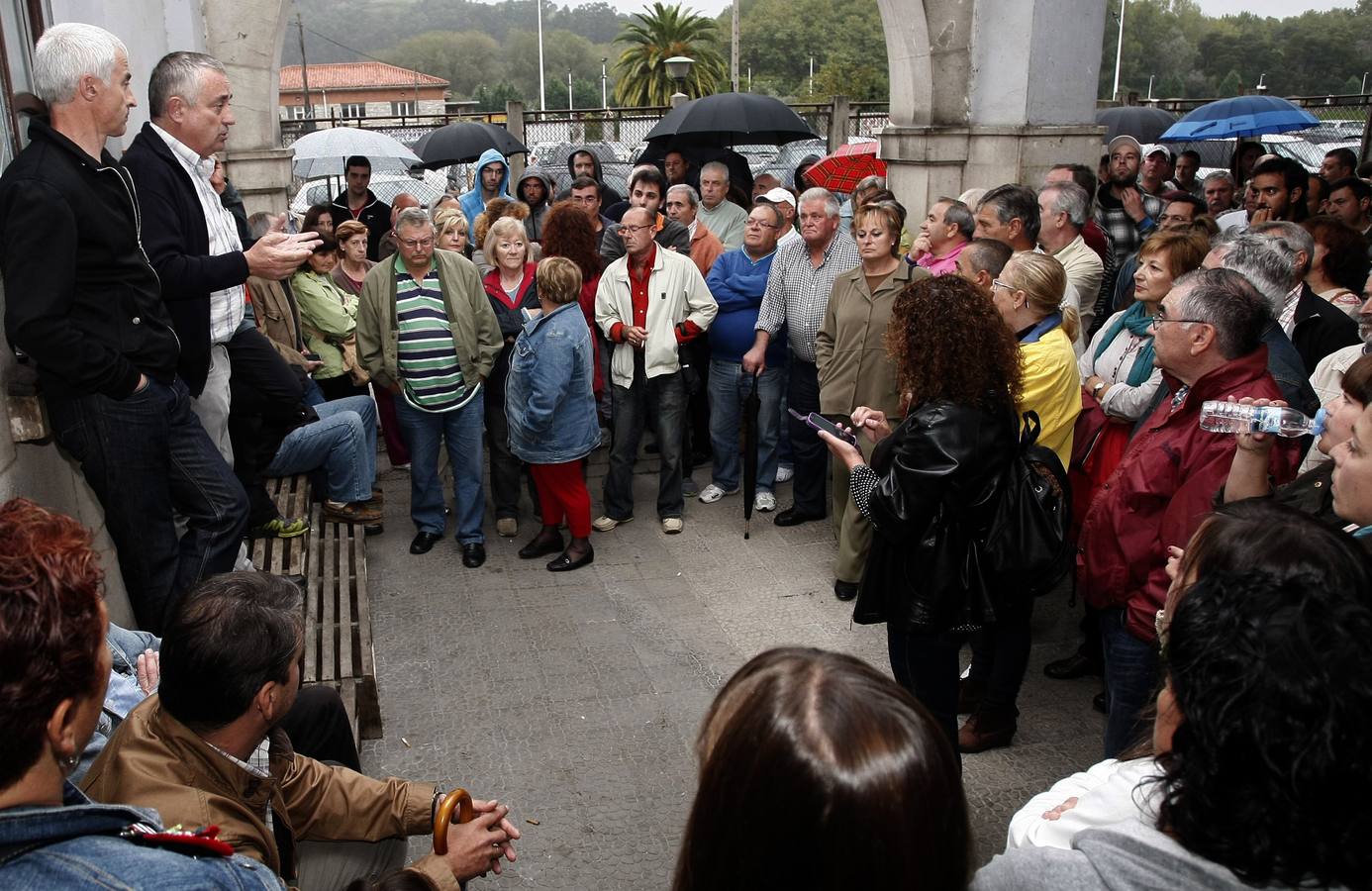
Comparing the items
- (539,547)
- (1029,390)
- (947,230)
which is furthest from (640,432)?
(1029,390)

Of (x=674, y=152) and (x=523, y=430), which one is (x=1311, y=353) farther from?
(x=674, y=152)

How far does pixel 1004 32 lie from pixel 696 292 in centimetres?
357

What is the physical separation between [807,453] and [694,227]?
228 centimetres

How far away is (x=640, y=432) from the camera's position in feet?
21.2

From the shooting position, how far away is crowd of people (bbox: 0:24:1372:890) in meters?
1.37

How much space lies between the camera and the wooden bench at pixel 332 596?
13.1 feet

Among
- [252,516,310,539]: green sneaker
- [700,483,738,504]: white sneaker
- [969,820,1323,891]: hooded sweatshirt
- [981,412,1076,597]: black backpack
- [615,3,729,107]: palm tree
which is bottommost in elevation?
[700,483,738,504]: white sneaker

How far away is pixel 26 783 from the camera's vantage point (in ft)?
4.78

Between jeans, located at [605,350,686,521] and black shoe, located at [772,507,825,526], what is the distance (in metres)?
0.61

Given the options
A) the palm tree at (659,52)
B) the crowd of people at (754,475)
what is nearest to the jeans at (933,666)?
the crowd of people at (754,475)

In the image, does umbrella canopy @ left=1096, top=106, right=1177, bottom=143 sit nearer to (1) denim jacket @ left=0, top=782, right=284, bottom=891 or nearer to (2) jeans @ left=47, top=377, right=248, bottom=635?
(2) jeans @ left=47, top=377, right=248, bottom=635

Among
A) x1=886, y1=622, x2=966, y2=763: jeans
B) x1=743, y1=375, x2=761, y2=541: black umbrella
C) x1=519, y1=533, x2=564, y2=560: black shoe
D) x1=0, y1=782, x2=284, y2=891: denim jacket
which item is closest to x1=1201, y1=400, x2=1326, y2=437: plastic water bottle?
x1=886, y1=622, x2=966, y2=763: jeans

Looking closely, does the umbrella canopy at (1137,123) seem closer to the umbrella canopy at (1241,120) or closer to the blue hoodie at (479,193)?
the umbrella canopy at (1241,120)

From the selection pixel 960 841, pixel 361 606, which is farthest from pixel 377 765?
pixel 960 841
